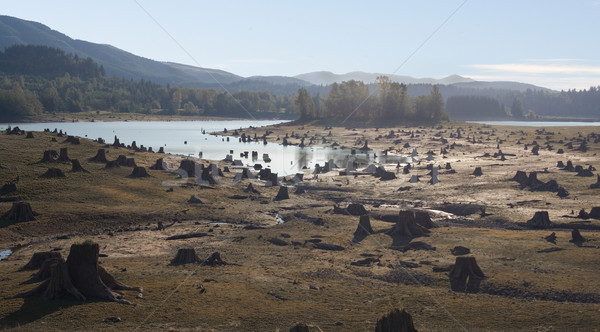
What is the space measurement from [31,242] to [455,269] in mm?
24668

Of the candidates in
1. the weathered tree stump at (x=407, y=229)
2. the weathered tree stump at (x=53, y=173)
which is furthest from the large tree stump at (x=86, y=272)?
the weathered tree stump at (x=53, y=173)

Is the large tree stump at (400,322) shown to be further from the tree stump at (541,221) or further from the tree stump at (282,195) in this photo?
the tree stump at (282,195)

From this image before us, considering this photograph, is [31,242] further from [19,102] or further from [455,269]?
[19,102]

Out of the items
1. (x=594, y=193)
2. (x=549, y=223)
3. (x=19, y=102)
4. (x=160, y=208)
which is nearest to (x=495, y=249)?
(x=549, y=223)

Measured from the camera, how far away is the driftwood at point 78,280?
20922mm

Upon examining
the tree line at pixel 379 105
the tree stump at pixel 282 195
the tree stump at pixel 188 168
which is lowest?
the tree stump at pixel 282 195

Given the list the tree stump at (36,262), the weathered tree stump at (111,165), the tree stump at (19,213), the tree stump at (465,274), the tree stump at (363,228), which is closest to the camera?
the tree stump at (36,262)

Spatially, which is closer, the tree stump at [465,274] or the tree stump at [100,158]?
the tree stump at [465,274]

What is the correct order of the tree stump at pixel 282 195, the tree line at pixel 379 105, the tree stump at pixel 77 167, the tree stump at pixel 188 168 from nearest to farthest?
the tree stump at pixel 77 167
the tree stump at pixel 282 195
the tree stump at pixel 188 168
the tree line at pixel 379 105

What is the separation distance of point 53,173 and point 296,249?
25.3m

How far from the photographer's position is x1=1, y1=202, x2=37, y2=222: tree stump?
36.6 metres

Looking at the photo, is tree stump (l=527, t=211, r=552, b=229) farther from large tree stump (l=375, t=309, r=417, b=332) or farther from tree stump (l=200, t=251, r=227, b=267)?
large tree stump (l=375, t=309, r=417, b=332)

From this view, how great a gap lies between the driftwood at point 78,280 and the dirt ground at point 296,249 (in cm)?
51

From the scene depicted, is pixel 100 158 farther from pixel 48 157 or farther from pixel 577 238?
pixel 577 238
